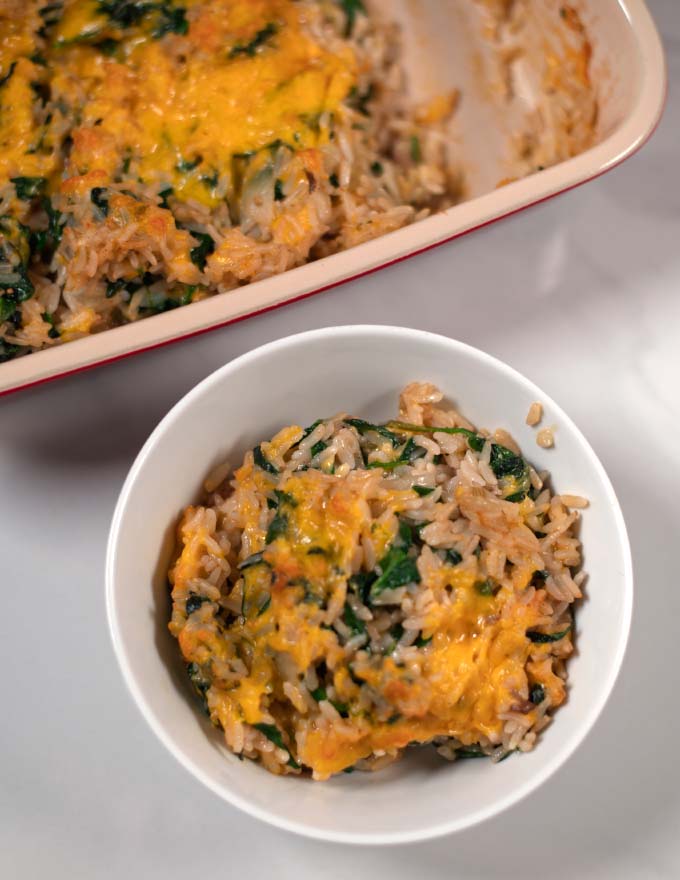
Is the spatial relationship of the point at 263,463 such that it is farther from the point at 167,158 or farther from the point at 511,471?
the point at 167,158

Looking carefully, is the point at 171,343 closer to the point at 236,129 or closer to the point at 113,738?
the point at 236,129

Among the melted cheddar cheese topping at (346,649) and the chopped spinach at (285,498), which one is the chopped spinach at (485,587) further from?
the chopped spinach at (285,498)

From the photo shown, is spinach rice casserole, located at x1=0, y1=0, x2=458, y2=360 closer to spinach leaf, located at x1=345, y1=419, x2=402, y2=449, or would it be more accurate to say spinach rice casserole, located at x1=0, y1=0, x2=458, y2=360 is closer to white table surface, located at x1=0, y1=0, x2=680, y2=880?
white table surface, located at x1=0, y1=0, x2=680, y2=880

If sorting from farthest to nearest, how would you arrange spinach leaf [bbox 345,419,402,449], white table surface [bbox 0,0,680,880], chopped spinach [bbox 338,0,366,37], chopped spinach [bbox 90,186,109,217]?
chopped spinach [bbox 338,0,366,37] < white table surface [bbox 0,0,680,880] < chopped spinach [bbox 90,186,109,217] < spinach leaf [bbox 345,419,402,449]

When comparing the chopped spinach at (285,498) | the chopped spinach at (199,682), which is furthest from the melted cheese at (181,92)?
the chopped spinach at (199,682)

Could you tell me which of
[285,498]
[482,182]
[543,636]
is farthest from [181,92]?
[543,636]

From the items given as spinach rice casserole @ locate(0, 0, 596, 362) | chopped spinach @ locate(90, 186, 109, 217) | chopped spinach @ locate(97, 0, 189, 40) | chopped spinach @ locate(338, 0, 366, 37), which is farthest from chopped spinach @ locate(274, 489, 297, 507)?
chopped spinach @ locate(338, 0, 366, 37)

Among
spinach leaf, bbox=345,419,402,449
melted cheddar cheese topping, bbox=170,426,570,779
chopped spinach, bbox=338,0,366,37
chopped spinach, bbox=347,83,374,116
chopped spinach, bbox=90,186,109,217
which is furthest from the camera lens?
chopped spinach, bbox=338,0,366,37
